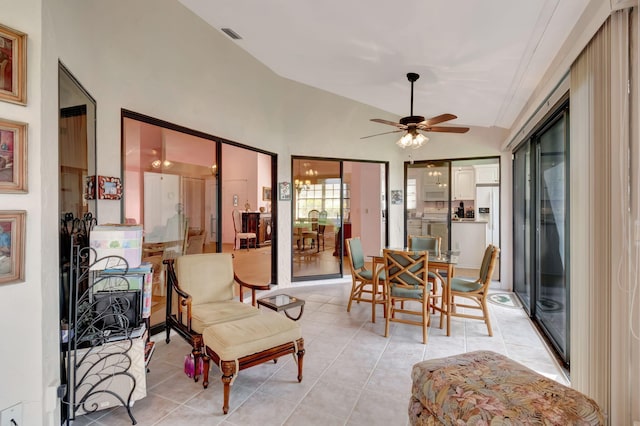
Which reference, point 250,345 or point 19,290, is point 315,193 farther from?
→ point 19,290

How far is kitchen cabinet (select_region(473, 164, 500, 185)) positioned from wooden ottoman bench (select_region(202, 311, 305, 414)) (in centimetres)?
627

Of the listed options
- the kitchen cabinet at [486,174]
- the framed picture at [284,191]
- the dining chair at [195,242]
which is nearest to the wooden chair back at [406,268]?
the dining chair at [195,242]

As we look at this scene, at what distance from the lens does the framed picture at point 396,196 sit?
637cm

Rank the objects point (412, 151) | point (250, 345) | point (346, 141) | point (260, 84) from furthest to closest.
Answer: point (412, 151)
point (346, 141)
point (260, 84)
point (250, 345)

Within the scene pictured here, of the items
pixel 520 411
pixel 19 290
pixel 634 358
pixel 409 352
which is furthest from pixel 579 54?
pixel 19 290

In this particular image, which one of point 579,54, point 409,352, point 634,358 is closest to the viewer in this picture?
point 634,358

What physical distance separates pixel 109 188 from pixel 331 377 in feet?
8.19

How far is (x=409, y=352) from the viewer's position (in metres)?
3.11

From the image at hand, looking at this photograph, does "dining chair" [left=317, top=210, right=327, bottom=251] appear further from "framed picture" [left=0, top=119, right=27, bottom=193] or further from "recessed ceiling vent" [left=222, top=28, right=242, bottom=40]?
"framed picture" [left=0, top=119, right=27, bottom=193]

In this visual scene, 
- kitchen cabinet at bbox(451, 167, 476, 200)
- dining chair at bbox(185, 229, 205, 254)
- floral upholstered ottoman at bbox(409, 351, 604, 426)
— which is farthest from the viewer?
kitchen cabinet at bbox(451, 167, 476, 200)

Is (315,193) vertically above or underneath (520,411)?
above

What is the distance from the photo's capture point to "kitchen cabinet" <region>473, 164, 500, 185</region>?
7.17 metres

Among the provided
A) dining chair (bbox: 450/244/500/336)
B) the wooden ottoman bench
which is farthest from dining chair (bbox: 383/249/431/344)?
the wooden ottoman bench

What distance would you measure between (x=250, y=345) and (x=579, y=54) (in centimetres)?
291
